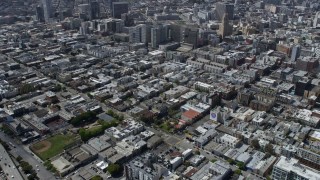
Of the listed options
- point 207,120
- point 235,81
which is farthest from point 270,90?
point 207,120

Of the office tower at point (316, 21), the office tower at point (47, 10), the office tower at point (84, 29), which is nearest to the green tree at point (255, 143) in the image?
the office tower at point (84, 29)

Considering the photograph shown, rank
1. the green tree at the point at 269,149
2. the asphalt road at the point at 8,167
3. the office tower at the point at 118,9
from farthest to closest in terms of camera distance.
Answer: the office tower at the point at 118,9 → the green tree at the point at 269,149 → the asphalt road at the point at 8,167

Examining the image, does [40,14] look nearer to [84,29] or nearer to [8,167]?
[84,29]

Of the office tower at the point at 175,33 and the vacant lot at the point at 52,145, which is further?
the office tower at the point at 175,33

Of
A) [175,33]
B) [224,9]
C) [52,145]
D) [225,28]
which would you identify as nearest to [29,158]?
[52,145]

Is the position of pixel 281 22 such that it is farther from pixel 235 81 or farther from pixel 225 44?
pixel 235 81

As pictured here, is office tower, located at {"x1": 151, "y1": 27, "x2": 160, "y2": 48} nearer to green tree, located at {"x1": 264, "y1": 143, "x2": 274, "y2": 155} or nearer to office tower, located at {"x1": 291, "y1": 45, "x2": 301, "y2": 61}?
office tower, located at {"x1": 291, "y1": 45, "x2": 301, "y2": 61}

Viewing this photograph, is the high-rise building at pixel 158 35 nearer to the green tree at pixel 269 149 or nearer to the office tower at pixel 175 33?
the office tower at pixel 175 33
